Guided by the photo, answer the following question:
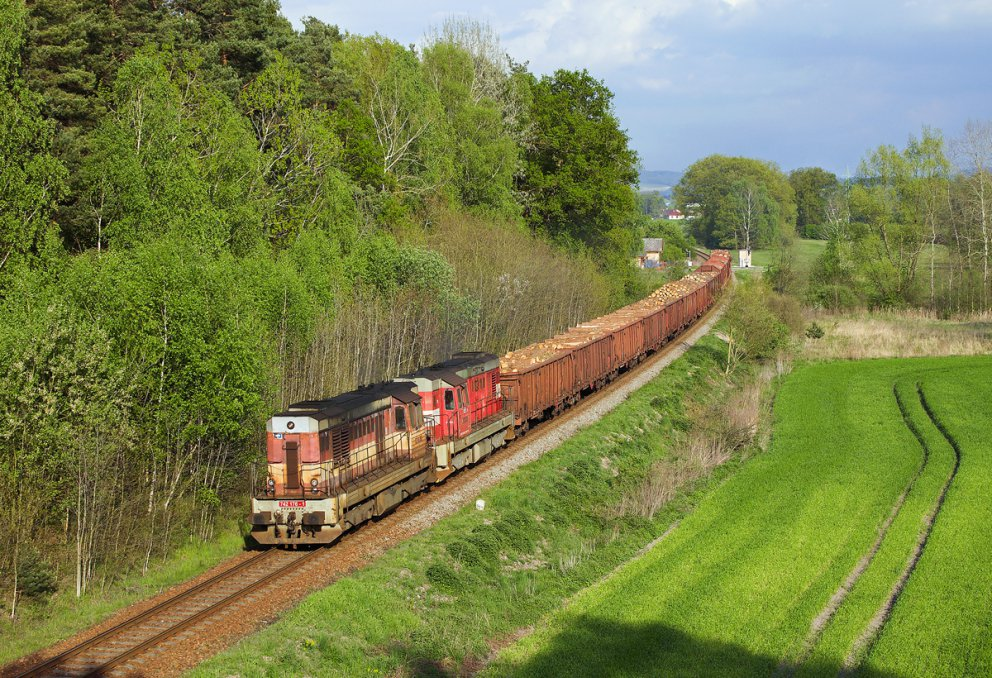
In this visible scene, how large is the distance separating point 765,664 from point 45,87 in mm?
31192

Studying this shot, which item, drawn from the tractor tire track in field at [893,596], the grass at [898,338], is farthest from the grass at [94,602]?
the grass at [898,338]

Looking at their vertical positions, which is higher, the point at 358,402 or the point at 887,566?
the point at 358,402

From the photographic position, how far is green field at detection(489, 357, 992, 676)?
18.6 metres

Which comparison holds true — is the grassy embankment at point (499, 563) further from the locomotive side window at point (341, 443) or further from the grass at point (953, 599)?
the grass at point (953, 599)

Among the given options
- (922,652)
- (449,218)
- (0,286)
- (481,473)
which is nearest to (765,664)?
(922,652)

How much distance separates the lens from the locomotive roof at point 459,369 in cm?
2830

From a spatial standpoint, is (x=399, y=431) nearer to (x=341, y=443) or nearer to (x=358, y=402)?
(x=358, y=402)

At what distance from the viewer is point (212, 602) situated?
18844mm

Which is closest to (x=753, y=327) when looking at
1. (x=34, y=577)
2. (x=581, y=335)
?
(x=581, y=335)

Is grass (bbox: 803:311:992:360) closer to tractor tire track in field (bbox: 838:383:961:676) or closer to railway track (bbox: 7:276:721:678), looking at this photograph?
tractor tire track in field (bbox: 838:383:961:676)

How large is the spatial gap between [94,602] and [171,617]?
2.35 meters

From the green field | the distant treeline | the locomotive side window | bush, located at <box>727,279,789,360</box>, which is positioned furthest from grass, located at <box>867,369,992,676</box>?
the distant treeline

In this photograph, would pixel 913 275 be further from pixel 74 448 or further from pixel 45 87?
pixel 74 448

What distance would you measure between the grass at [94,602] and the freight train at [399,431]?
4.73 feet
